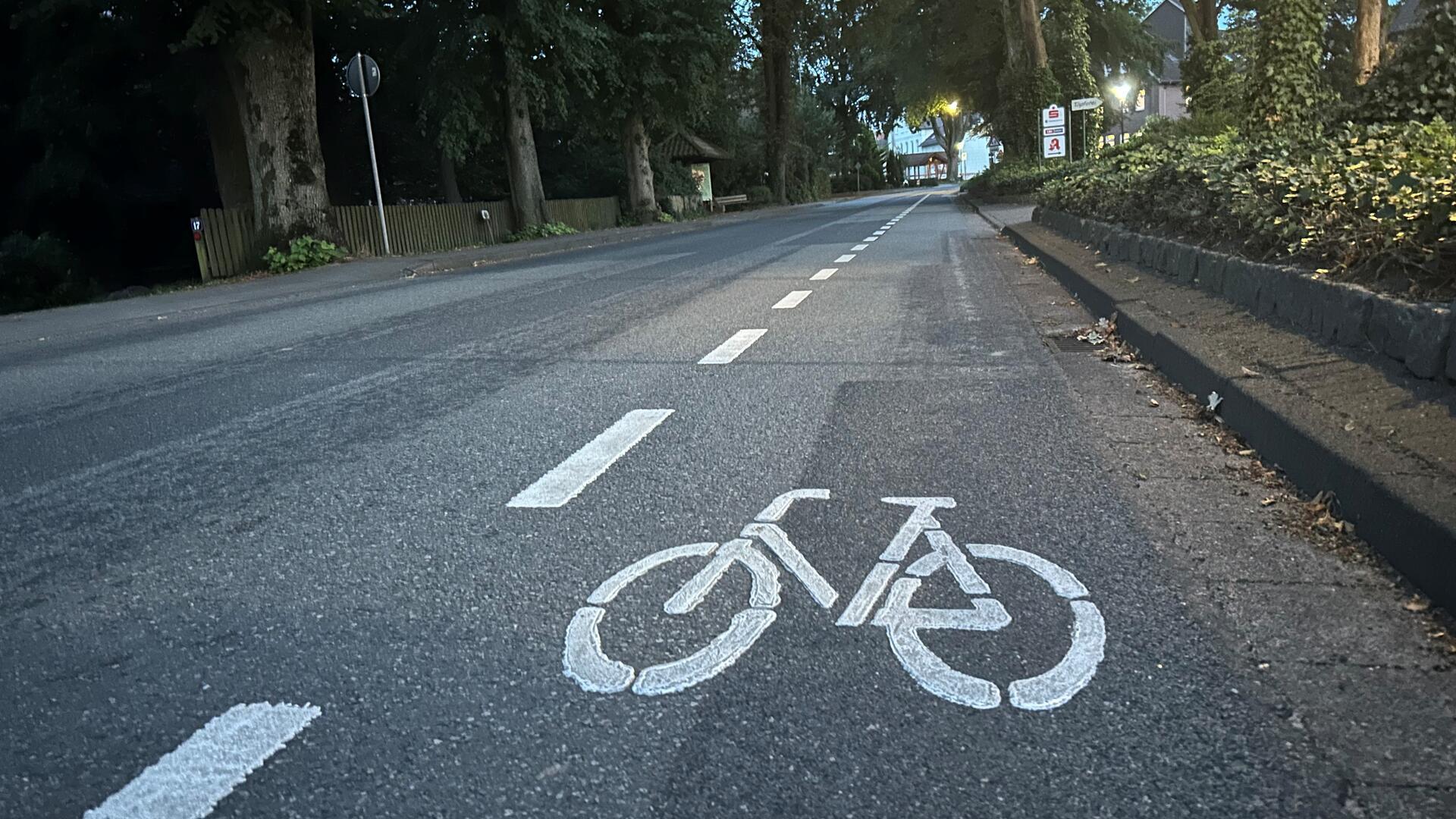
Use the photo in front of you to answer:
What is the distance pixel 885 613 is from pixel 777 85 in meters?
51.4

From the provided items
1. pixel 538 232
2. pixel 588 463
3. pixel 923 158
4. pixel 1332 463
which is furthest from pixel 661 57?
pixel 923 158

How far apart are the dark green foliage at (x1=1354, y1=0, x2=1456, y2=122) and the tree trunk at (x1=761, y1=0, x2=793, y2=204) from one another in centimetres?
4191

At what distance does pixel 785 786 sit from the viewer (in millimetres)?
1956

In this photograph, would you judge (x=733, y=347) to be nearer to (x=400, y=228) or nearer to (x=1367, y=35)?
(x=400, y=228)

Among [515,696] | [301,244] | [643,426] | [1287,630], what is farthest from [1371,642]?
[301,244]

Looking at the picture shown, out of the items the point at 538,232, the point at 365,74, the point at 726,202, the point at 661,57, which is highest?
the point at 661,57

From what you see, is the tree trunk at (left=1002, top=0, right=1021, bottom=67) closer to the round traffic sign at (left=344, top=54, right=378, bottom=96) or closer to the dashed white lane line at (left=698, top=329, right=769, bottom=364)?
the round traffic sign at (left=344, top=54, right=378, bottom=96)

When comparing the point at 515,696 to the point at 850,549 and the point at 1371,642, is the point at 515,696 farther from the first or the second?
the point at 1371,642

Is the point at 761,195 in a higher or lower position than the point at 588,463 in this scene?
higher

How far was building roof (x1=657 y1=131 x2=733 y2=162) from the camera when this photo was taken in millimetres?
49844

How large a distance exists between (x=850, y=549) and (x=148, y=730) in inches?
72.3

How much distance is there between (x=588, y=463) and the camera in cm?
423

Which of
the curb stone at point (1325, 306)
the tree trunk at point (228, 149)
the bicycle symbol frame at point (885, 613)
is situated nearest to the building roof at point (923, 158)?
the tree trunk at point (228, 149)

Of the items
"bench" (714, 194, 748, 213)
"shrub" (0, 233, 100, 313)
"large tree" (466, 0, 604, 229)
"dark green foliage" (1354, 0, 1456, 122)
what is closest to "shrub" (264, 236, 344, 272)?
"large tree" (466, 0, 604, 229)
